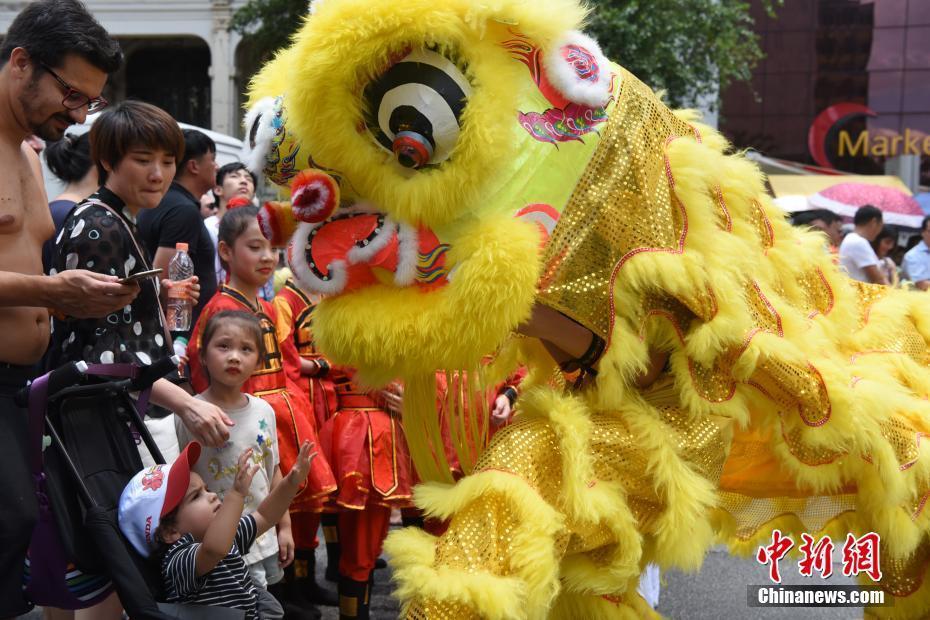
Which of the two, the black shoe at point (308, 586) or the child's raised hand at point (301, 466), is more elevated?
the child's raised hand at point (301, 466)

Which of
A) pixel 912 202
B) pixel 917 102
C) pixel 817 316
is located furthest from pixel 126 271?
pixel 917 102

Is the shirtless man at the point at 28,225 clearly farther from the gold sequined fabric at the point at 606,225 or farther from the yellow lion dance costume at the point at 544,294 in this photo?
the gold sequined fabric at the point at 606,225

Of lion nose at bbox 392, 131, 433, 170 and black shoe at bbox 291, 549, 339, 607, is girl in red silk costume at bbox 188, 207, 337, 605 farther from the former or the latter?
lion nose at bbox 392, 131, 433, 170

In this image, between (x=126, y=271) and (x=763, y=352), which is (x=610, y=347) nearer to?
(x=763, y=352)

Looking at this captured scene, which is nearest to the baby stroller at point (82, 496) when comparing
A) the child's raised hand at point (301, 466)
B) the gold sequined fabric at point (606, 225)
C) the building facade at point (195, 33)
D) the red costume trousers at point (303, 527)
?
the child's raised hand at point (301, 466)

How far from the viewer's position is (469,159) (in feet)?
7.08

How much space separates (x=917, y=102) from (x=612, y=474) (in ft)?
80.6

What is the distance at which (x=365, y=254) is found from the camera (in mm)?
2211

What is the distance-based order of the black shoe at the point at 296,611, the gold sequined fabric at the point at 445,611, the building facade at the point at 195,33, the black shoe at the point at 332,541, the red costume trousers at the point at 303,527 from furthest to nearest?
the building facade at the point at 195,33, the black shoe at the point at 332,541, the red costume trousers at the point at 303,527, the black shoe at the point at 296,611, the gold sequined fabric at the point at 445,611

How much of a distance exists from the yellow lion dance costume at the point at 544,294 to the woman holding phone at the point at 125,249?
61 cm

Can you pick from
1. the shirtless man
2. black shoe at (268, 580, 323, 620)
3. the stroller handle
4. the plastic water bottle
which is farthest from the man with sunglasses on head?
black shoe at (268, 580, 323, 620)

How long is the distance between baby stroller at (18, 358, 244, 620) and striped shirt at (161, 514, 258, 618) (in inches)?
1.2

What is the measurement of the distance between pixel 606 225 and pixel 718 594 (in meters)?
2.67

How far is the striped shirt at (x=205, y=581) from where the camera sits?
2367 millimetres
